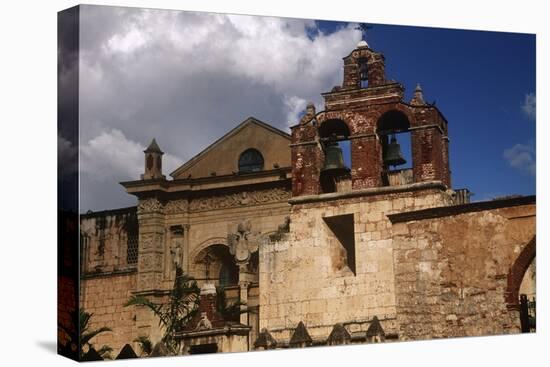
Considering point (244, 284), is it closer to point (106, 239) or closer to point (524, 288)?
point (106, 239)

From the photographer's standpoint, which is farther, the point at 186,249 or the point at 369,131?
the point at 369,131

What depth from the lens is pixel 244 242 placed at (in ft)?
53.6

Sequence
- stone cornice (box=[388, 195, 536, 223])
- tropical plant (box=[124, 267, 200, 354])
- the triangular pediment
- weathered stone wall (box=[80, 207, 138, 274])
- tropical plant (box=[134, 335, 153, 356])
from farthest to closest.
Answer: stone cornice (box=[388, 195, 536, 223]) → the triangular pediment → tropical plant (box=[124, 267, 200, 354]) → tropical plant (box=[134, 335, 153, 356]) → weathered stone wall (box=[80, 207, 138, 274])

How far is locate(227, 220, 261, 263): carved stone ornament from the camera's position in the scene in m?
16.3

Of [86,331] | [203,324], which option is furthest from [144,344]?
[86,331]

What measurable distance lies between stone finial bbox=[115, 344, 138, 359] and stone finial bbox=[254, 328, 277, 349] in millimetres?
1816

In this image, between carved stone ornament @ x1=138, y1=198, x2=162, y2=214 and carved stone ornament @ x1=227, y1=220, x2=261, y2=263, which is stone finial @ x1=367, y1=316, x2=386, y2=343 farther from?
carved stone ornament @ x1=138, y1=198, x2=162, y2=214

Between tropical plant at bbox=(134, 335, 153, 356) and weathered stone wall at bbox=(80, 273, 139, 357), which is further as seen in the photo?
tropical plant at bbox=(134, 335, 153, 356)

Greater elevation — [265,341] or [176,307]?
[176,307]

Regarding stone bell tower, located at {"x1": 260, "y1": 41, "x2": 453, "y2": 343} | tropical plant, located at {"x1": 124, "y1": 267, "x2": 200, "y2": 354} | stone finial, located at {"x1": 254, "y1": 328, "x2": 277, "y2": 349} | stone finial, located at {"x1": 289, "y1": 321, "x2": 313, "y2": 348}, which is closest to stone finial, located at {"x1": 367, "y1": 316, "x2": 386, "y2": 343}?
stone bell tower, located at {"x1": 260, "y1": 41, "x2": 453, "y2": 343}

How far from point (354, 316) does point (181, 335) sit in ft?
8.23

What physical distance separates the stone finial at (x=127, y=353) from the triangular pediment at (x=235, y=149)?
2.38 m

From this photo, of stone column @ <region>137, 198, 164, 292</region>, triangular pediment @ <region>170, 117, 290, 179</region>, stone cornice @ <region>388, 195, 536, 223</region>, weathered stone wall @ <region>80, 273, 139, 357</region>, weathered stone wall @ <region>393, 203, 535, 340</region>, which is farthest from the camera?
stone cornice @ <region>388, 195, 536, 223</region>

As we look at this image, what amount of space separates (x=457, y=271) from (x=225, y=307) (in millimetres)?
3366
